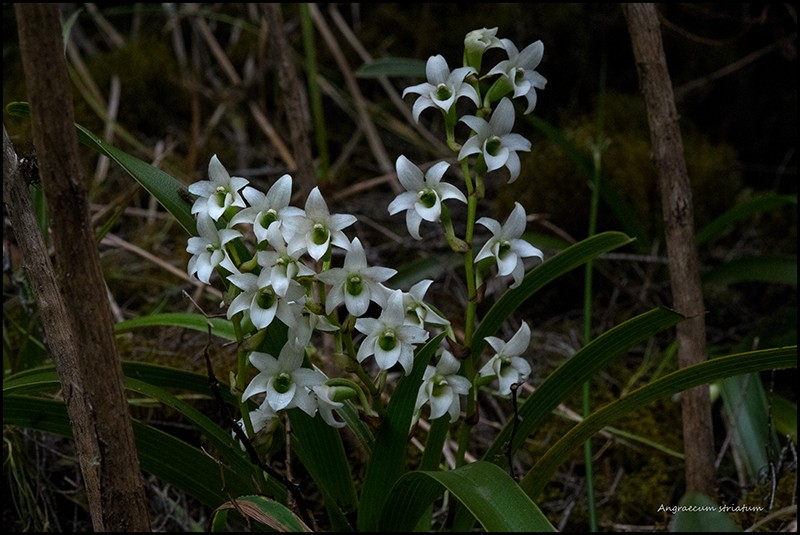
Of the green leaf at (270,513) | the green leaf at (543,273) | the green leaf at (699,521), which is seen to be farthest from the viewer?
the green leaf at (543,273)

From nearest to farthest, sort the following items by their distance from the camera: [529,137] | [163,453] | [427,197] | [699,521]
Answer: [699,521], [427,197], [163,453], [529,137]

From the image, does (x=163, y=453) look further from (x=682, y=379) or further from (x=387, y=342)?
(x=682, y=379)

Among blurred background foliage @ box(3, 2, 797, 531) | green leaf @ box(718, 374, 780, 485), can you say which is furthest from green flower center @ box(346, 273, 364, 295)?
green leaf @ box(718, 374, 780, 485)

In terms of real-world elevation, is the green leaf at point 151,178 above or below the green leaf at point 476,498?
above

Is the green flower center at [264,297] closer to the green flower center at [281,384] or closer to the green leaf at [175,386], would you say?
the green flower center at [281,384]

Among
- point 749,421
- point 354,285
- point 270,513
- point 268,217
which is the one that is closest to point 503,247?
point 354,285

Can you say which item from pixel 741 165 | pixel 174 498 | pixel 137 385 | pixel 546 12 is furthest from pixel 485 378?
pixel 546 12

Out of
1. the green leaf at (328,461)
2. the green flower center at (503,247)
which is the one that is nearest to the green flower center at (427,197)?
the green flower center at (503,247)
